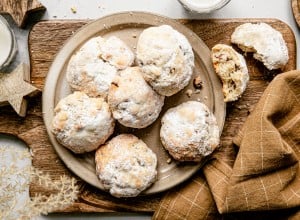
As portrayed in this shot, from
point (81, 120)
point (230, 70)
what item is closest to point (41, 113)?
point (81, 120)

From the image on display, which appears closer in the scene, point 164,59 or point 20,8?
point 164,59

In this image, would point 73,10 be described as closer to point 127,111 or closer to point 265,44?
point 127,111

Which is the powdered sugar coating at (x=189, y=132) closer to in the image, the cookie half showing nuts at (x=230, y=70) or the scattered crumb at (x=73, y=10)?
the cookie half showing nuts at (x=230, y=70)

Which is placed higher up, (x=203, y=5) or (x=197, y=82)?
(x=203, y=5)

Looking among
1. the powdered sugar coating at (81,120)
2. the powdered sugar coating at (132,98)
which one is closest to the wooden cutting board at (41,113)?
the powdered sugar coating at (81,120)

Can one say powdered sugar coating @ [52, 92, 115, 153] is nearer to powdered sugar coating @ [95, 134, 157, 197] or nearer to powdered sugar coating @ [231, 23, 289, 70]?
powdered sugar coating @ [95, 134, 157, 197]

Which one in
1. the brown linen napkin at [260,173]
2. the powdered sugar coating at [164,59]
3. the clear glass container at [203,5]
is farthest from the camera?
the clear glass container at [203,5]
